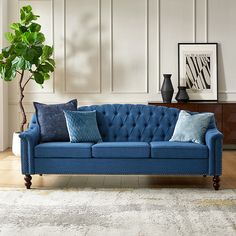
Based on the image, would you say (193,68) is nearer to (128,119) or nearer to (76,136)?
(128,119)

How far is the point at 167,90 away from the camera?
7.51 metres

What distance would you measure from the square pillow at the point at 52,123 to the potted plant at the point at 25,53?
1496 mm

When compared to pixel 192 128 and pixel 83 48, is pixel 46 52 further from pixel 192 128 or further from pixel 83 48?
pixel 192 128

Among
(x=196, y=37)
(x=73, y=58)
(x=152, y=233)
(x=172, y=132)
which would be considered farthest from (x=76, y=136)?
(x=196, y=37)

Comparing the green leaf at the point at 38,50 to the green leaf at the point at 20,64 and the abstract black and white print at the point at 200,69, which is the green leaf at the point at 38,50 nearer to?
the green leaf at the point at 20,64

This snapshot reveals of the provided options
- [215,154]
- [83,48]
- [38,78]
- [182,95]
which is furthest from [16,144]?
[215,154]

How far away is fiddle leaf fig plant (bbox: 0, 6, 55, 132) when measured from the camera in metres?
6.86

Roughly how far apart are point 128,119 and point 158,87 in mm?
2301

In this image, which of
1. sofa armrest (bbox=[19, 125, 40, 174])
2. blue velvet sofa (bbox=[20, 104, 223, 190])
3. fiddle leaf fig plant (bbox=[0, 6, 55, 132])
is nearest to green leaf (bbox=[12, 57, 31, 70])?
fiddle leaf fig plant (bbox=[0, 6, 55, 132])

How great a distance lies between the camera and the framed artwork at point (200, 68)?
305 inches

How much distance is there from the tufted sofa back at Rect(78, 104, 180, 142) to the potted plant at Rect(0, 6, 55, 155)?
1.63 metres

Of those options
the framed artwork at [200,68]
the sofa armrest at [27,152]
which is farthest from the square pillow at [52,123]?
the framed artwork at [200,68]

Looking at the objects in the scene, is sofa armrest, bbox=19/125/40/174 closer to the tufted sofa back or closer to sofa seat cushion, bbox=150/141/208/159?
the tufted sofa back

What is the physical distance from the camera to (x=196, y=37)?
781 cm
